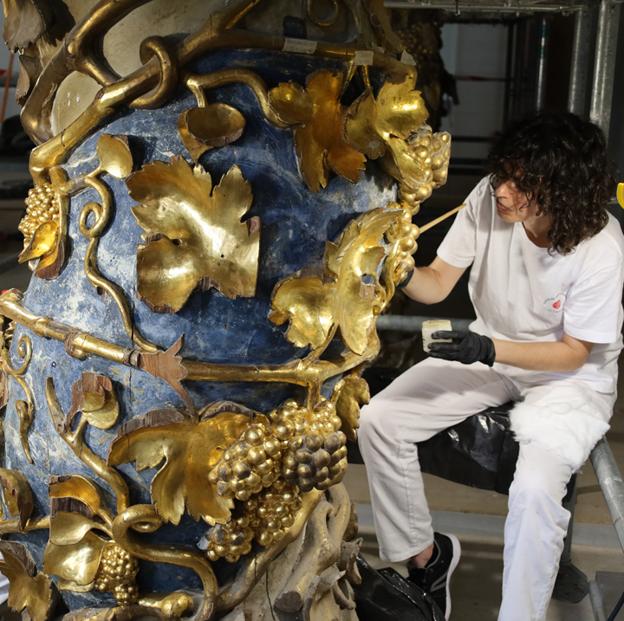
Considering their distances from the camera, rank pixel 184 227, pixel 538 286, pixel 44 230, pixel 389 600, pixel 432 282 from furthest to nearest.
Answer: pixel 432 282, pixel 538 286, pixel 389 600, pixel 44 230, pixel 184 227

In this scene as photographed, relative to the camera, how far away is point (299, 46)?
944 mm

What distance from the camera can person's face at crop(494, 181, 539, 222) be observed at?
1.72 meters

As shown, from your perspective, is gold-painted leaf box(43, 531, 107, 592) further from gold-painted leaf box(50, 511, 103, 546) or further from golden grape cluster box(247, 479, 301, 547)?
golden grape cluster box(247, 479, 301, 547)

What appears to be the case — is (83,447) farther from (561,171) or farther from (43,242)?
(561,171)

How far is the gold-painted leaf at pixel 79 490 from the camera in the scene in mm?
1001

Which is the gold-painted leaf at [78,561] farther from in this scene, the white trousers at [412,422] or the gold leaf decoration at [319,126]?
the white trousers at [412,422]

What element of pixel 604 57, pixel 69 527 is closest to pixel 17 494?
pixel 69 527

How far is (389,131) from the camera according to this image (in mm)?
1021

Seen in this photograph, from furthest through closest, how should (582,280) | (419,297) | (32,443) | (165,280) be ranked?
(419,297)
(582,280)
(32,443)
(165,280)

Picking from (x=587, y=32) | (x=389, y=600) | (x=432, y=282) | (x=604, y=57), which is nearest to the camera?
(x=389, y=600)

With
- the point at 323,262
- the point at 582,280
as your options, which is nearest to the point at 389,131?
the point at 323,262

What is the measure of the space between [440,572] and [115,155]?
1.17 m

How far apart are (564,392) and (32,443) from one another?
3.33ft

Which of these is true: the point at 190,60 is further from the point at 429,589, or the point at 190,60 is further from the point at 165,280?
the point at 429,589
